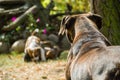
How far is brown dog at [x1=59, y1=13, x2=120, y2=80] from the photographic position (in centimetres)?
488

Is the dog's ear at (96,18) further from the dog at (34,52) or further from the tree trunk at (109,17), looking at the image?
the dog at (34,52)

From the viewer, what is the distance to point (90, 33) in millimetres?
6316

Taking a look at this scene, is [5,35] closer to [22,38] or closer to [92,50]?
[22,38]

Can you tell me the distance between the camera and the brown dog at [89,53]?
192 inches

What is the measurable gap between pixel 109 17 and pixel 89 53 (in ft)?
12.4

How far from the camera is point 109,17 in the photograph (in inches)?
362

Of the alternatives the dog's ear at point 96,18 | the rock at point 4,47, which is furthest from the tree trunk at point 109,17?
the rock at point 4,47

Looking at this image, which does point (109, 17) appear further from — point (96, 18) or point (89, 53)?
point (89, 53)

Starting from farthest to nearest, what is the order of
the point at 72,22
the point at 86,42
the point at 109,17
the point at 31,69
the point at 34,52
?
the point at 34,52
the point at 31,69
the point at 109,17
the point at 72,22
the point at 86,42

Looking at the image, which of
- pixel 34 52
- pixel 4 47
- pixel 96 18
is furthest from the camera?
pixel 4 47

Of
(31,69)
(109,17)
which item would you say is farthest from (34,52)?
(109,17)

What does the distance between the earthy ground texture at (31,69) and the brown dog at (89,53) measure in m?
3.56

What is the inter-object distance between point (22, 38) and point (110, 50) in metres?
12.6

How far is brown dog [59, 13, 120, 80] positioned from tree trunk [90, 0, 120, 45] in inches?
83.3
